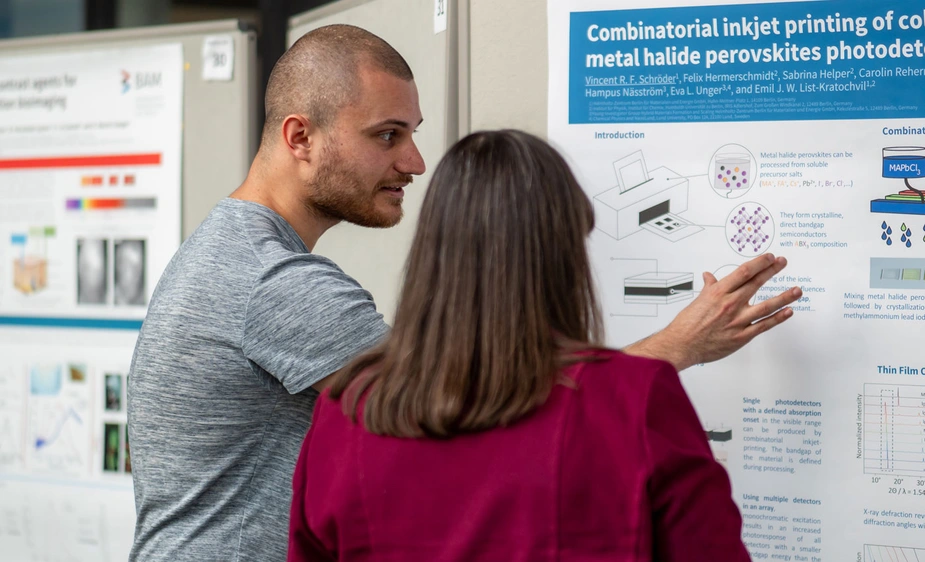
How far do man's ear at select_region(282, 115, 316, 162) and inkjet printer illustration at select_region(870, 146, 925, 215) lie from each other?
2.89 ft

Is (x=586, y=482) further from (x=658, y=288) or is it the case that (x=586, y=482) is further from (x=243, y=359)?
(x=658, y=288)

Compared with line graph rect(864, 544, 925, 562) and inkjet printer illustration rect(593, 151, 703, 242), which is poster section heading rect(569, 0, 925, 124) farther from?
line graph rect(864, 544, 925, 562)

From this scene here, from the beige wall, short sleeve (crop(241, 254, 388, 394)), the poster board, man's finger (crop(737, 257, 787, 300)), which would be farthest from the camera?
the poster board

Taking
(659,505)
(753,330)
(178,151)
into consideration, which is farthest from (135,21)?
(659,505)

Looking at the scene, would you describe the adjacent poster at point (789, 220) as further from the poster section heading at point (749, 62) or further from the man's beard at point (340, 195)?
the man's beard at point (340, 195)

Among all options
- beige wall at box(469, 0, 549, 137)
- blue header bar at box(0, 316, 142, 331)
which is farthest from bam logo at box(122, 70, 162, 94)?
beige wall at box(469, 0, 549, 137)

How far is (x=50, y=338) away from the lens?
2512 millimetres

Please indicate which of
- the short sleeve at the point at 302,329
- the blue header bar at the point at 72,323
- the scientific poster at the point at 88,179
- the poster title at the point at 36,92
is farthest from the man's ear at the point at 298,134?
the poster title at the point at 36,92

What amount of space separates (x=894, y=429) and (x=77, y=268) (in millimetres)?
2060

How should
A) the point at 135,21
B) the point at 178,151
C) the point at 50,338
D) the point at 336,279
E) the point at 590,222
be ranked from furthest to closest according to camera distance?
1. the point at 135,21
2. the point at 50,338
3. the point at 178,151
4. the point at 336,279
5. the point at 590,222

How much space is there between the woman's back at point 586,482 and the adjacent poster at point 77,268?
1.66m

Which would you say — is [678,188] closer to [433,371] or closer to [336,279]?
[336,279]

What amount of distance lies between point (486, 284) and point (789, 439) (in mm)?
722

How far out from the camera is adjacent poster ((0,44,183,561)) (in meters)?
2.39
